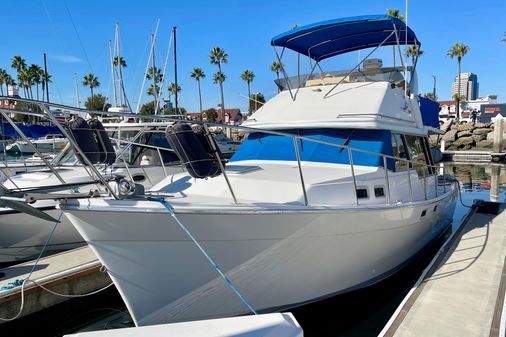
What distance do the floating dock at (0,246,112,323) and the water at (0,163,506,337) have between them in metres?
0.19

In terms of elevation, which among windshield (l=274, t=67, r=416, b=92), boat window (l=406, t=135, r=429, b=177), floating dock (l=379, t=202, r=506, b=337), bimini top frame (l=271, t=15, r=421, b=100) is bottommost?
floating dock (l=379, t=202, r=506, b=337)

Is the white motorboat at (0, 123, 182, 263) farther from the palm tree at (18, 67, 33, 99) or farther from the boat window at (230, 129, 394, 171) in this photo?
the palm tree at (18, 67, 33, 99)

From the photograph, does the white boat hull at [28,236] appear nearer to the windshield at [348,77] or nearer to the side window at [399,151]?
the windshield at [348,77]

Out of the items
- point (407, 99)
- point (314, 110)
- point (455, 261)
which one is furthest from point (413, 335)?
point (407, 99)

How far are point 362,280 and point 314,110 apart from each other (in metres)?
2.58

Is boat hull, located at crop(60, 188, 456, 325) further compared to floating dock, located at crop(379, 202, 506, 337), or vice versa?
floating dock, located at crop(379, 202, 506, 337)

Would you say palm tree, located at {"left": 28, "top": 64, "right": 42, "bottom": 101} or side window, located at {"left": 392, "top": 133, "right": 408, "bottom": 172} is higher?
palm tree, located at {"left": 28, "top": 64, "right": 42, "bottom": 101}

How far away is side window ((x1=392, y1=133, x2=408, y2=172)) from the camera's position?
19.4 feet

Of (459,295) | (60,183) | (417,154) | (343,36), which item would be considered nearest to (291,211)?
(459,295)

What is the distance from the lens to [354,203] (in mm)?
4855

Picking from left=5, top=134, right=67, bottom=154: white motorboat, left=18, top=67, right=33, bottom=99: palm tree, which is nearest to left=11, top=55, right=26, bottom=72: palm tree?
left=18, top=67, right=33, bottom=99: palm tree

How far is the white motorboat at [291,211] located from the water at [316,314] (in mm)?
351

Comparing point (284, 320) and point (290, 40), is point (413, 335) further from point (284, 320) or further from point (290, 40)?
point (290, 40)

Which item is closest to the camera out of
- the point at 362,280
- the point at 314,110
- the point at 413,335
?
the point at 413,335
